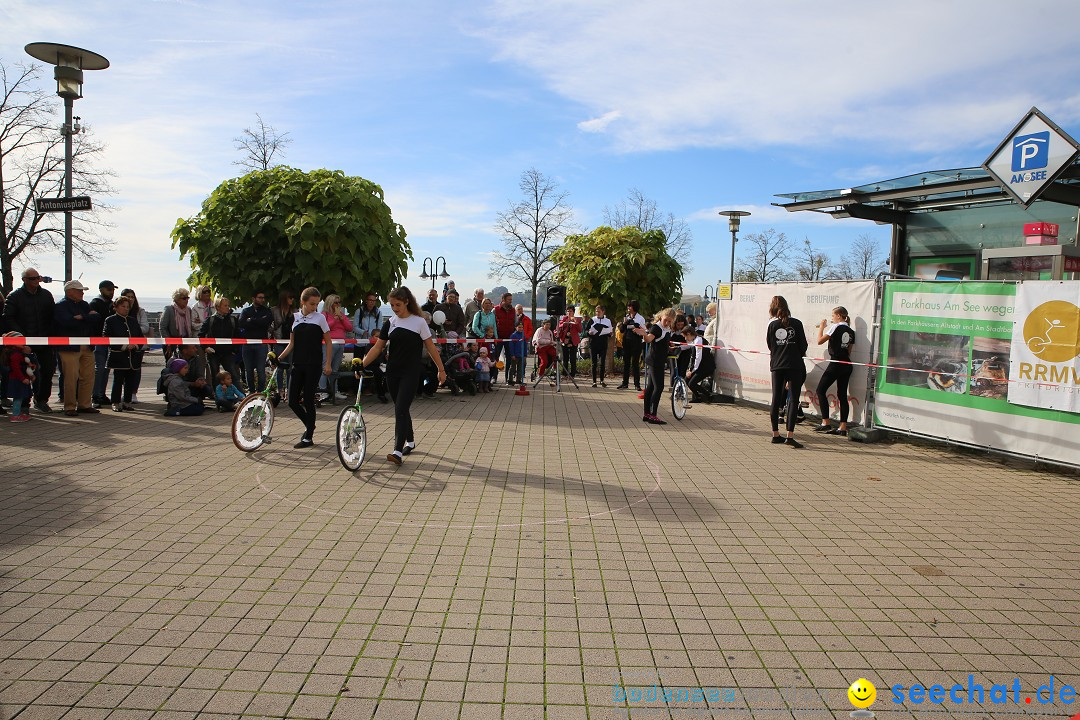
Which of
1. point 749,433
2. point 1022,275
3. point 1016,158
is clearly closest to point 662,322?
point 749,433

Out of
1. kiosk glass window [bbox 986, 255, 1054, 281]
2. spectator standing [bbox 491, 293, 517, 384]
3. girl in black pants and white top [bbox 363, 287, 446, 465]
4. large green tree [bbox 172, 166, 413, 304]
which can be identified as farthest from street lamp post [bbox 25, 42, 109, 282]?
kiosk glass window [bbox 986, 255, 1054, 281]

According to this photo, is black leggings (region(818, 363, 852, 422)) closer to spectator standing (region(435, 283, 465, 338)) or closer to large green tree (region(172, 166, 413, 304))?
spectator standing (region(435, 283, 465, 338))

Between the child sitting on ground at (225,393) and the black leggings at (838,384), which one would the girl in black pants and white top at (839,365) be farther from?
the child sitting on ground at (225,393)

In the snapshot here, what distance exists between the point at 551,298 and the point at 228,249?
22.6 ft

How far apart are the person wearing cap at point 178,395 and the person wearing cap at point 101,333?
1052 millimetres

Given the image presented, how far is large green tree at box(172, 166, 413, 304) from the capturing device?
12977 millimetres

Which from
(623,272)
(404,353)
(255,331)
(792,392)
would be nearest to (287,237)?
(255,331)

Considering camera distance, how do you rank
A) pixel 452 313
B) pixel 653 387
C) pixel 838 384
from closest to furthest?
pixel 838 384
pixel 653 387
pixel 452 313

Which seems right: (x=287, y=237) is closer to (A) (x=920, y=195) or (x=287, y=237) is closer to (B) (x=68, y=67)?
(B) (x=68, y=67)

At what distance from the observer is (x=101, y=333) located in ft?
36.8

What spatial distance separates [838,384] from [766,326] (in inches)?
115

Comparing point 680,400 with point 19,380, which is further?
point 680,400

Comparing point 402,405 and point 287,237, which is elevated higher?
point 287,237

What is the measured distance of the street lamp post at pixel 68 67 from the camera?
12141mm
